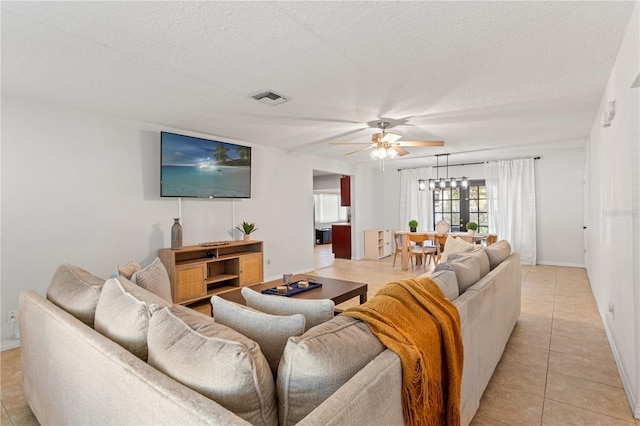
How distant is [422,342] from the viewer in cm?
129

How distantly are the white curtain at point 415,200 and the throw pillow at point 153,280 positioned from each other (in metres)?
6.65

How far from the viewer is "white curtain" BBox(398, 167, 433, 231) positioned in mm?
7918

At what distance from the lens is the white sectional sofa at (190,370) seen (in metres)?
0.89

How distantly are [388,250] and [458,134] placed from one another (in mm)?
4060

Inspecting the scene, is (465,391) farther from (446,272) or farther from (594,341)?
(594,341)

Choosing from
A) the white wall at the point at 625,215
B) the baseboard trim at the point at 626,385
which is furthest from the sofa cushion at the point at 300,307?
the baseboard trim at the point at 626,385

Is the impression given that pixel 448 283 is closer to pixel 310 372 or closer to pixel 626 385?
pixel 310 372

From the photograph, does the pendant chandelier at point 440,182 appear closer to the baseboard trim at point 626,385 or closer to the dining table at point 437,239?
the dining table at point 437,239

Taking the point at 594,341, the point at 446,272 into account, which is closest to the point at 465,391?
the point at 446,272

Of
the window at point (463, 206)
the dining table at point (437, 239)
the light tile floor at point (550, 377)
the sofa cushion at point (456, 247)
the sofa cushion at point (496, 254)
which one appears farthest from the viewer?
the window at point (463, 206)

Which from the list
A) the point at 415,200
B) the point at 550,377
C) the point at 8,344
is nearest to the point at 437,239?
the point at 415,200

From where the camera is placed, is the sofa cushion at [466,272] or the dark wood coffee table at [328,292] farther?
the dark wood coffee table at [328,292]

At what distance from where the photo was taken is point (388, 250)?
823 centimetres

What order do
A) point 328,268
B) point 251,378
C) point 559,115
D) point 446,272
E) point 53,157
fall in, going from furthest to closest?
1. point 328,268
2. point 559,115
3. point 53,157
4. point 446,272
5. point 251,378
